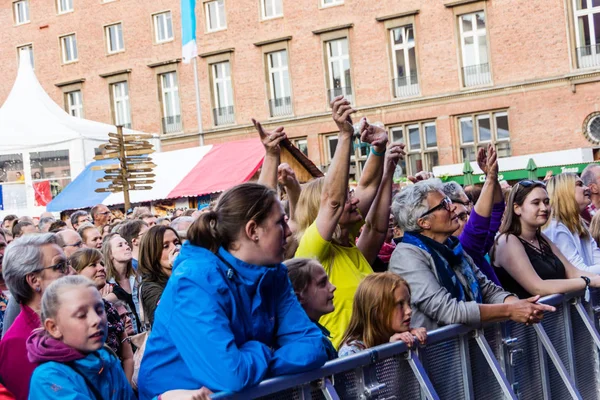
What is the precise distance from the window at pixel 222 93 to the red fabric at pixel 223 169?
13.7m

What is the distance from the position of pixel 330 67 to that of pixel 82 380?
101 ft

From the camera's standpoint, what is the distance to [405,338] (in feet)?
13.7

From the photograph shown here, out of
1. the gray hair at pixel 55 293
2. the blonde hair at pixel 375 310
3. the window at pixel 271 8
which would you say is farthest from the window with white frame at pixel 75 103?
the gray hair at pixel 55 293

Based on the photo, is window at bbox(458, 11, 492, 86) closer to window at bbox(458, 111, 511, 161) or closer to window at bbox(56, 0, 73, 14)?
window at bbox(458, 111, 511, 161)

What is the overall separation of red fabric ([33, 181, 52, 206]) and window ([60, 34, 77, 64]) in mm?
17946

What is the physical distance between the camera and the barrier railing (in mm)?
3717

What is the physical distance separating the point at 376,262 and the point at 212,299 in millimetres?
3187

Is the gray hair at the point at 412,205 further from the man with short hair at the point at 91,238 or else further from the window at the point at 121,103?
the window at the point at 121,103

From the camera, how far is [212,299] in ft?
10.3

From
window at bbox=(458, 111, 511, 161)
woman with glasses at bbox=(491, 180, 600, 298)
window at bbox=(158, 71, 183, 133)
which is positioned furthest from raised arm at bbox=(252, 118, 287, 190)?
window at bbox=(158, 71, 183, 133)

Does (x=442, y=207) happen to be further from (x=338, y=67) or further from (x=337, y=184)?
(x=338, y=67)

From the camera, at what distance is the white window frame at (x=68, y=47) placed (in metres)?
40.0

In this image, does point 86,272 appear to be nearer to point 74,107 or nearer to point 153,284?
point 153,284

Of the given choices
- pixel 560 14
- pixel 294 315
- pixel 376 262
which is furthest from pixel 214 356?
pixel 560 14
